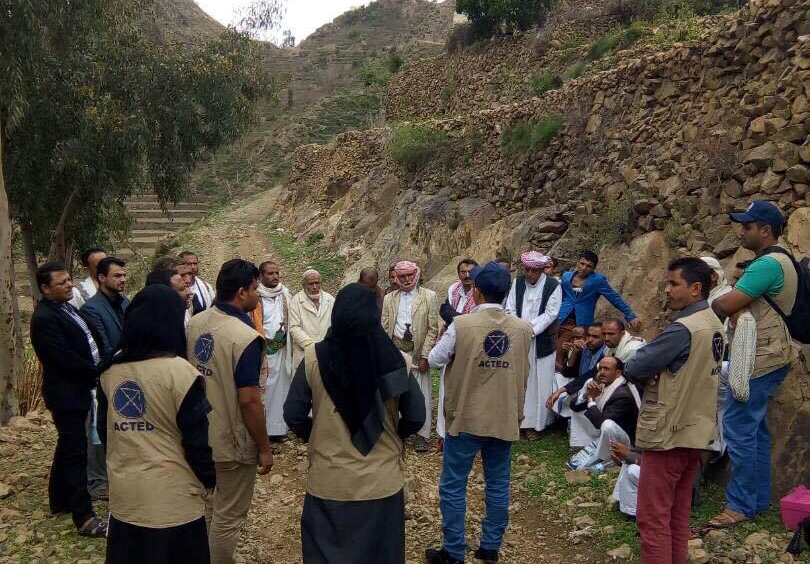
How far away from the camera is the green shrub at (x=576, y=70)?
1384cm

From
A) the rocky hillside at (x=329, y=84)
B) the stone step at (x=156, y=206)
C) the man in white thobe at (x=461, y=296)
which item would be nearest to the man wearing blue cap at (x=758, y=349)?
the man in white thobe at (x=461, y=296)

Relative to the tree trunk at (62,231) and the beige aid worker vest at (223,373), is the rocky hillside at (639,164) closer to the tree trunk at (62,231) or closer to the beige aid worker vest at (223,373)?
the beige aid worker vest at (223,373)

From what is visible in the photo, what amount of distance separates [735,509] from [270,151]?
38282 mm

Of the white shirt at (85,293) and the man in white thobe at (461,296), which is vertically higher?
the white shirt at (85,293)

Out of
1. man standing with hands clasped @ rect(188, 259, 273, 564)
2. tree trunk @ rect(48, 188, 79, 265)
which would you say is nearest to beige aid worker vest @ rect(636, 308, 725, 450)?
man standing with hands clasped @ rect(188, 259, 273, 564)

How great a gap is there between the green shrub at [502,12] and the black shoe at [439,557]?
1899cm

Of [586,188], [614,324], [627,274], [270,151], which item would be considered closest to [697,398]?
[614,324]

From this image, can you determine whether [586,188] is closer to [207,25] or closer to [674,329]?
[674,329]

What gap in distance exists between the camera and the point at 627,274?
7484 mm

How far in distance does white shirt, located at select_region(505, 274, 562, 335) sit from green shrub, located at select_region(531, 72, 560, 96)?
31.5 feet

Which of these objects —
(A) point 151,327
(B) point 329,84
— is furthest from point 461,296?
(B) point 329,84

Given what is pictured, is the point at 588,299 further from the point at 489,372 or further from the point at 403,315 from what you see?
the point at 489,372

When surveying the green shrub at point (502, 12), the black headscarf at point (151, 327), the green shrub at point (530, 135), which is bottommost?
the black headscarf at point (151, 327)

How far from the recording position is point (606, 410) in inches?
199
